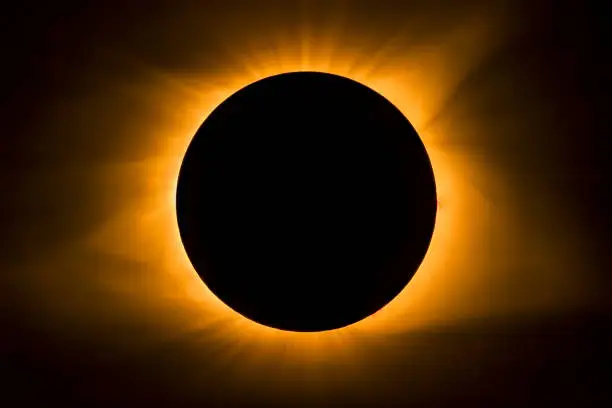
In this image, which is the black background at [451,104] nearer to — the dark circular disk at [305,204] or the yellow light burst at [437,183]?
the yellow light burst at [437,183]

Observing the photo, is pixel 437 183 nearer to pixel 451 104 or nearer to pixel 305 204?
pixel 451 104

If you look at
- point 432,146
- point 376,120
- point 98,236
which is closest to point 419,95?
point 432,146

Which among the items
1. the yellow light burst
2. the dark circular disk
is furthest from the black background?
the dark circular disk

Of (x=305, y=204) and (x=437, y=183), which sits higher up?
(x=437, y=183)

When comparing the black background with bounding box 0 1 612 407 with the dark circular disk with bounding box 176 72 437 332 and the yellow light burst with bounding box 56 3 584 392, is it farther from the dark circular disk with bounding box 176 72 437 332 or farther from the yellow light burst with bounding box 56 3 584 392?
the dark circular disk with bounding box 176 72 437 332

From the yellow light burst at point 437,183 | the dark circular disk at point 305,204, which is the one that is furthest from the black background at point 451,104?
the dark circular disk at point 305,204

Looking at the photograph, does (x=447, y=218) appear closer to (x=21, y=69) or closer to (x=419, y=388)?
(x=419, y=388)

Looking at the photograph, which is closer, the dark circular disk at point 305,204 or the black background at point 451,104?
the dark circular disk at point 305,204

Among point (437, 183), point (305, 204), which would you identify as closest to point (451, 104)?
point (437, 183)
